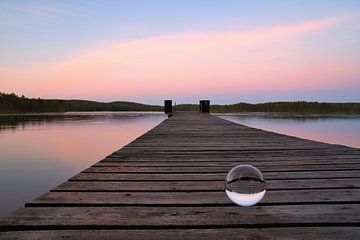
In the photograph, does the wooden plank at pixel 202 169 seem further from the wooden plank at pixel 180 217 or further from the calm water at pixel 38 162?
the calm water at pixel 38 162

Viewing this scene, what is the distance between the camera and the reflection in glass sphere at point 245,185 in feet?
6.30

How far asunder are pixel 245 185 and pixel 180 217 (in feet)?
1.38

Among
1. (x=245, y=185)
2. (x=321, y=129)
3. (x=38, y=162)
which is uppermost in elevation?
(x=245, y=185)

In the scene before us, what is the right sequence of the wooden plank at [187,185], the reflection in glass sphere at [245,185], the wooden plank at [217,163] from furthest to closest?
1. the wooden plank at [217,163]
2. the wooden plank at [187,185]
3. the reflection in glass sphere at [245,185]

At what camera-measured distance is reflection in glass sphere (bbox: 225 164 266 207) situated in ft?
6.30

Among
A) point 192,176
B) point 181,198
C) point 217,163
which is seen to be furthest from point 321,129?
point 181,198

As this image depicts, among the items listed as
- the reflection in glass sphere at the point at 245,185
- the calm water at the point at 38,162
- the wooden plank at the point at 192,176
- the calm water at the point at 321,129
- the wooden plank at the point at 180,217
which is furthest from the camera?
the calm water at the point at 321,129

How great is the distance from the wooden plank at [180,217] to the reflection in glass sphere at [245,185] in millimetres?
72

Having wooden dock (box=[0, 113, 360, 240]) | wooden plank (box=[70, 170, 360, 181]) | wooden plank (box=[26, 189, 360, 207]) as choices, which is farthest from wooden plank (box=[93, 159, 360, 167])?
wooden plank (box=[26, 189, 360, 207])

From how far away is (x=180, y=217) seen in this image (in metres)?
1.84

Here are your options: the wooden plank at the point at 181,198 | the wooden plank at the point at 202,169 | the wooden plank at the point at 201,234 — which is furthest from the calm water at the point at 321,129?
the wooden plank at the point at 201,234

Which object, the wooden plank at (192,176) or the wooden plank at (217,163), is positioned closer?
the wooden plank at (192,176)

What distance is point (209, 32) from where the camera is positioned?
62.4 feet

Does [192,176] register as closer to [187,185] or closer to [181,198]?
[187,185]
